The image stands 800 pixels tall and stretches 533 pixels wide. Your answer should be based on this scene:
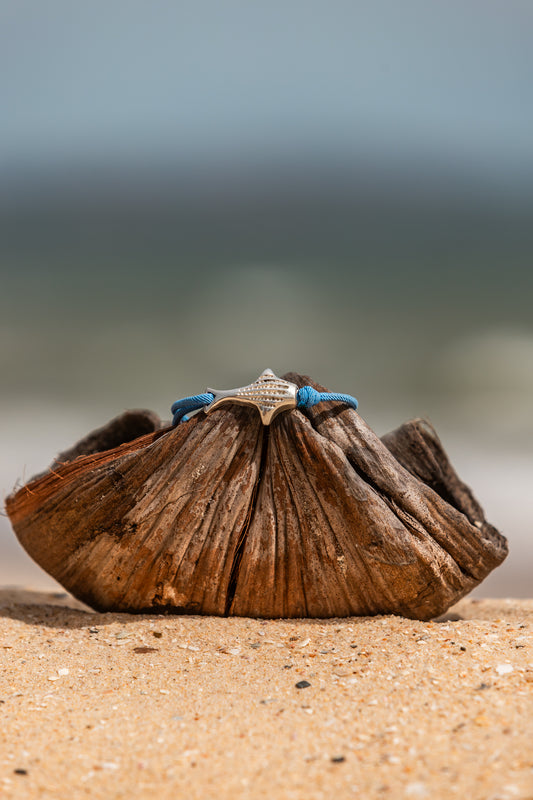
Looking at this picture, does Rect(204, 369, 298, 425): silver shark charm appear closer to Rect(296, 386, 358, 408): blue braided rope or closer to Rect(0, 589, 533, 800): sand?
Rect(296, 386, 358, 408): blue braided rope

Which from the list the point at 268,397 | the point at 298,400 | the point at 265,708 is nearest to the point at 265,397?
the point at 268,397

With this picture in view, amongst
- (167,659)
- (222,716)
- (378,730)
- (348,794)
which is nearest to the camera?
(348,794)

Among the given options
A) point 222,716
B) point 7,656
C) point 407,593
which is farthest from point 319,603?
point 7,656

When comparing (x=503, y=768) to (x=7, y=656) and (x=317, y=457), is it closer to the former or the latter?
(x=317, y=457)

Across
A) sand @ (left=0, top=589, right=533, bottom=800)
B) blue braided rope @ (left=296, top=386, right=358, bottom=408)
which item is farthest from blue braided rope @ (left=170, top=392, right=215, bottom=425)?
sand @ (left=0, top=589, right=533, bottom=800)

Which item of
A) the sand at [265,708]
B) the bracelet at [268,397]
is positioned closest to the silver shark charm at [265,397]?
the bracelet at [268,397]

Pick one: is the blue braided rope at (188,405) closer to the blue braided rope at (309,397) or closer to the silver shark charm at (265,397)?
the silver shark charm at (265,397)
